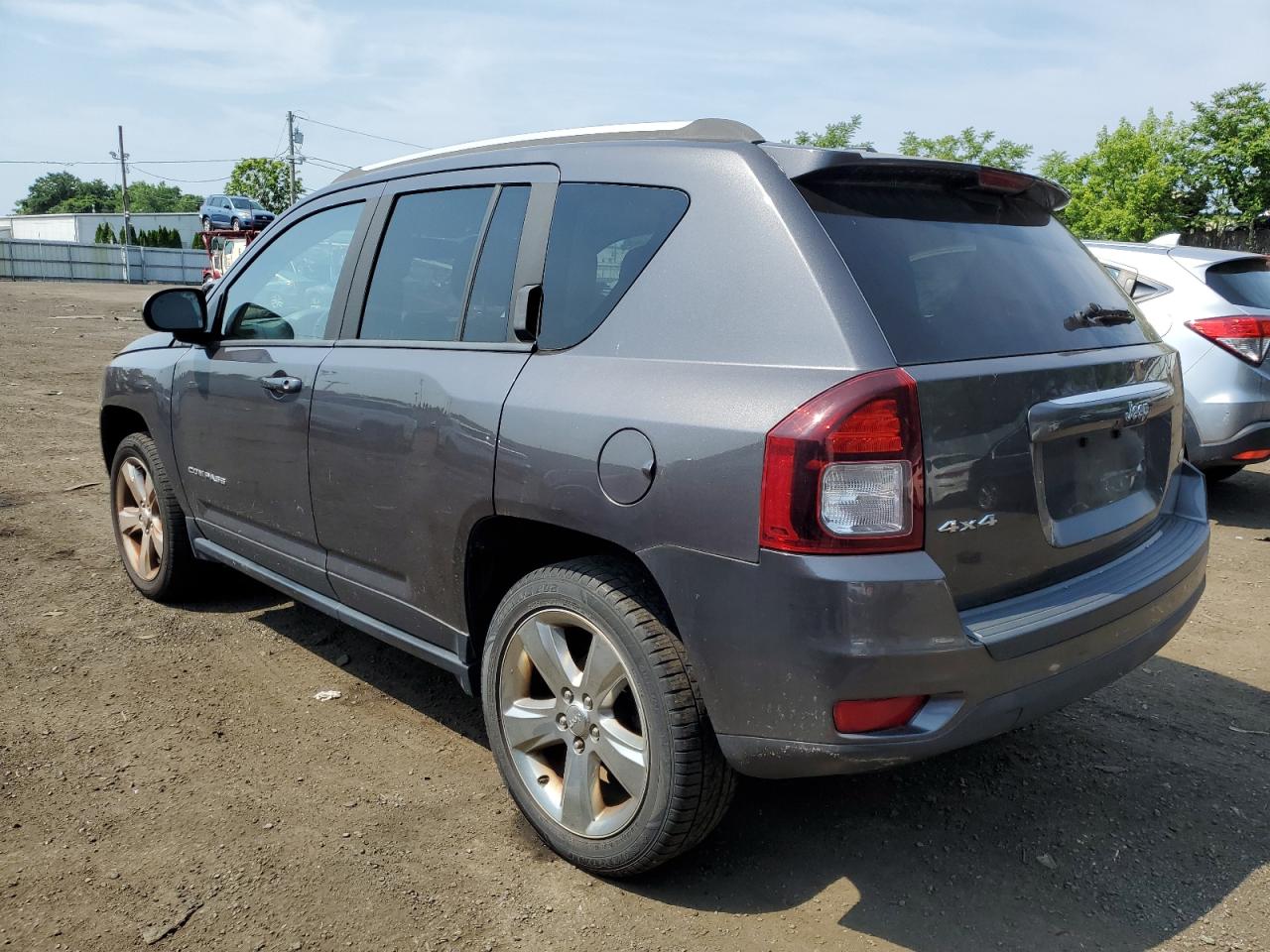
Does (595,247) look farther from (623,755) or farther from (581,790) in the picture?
(581,790)

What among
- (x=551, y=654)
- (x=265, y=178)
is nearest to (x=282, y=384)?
(x=551, y=654)

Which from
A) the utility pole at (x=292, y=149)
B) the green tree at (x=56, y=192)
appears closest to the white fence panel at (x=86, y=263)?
the utility pole at (x=292, y=149)

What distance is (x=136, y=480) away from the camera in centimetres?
473

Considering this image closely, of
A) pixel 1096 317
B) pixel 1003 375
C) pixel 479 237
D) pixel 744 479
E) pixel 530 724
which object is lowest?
pixel 530 724

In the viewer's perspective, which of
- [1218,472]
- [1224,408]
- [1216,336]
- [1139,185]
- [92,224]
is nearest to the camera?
[1224,408]

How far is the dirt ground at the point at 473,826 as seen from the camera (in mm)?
2500

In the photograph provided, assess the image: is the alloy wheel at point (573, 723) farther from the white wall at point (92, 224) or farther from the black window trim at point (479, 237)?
the white wall at point (92, 224)

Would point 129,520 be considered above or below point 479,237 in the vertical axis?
below

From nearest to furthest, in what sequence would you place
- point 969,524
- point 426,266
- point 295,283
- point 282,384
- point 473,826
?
point 969,524 < point 473,826 < point 426,266 < point 282,384 < point 295,283

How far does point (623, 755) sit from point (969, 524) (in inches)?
39.1

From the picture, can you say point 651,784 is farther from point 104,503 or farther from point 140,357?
point 104,503

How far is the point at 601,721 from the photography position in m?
2.57

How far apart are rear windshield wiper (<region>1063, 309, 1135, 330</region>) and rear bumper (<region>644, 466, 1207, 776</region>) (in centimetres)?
73

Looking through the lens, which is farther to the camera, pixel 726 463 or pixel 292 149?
pixel 292 149
